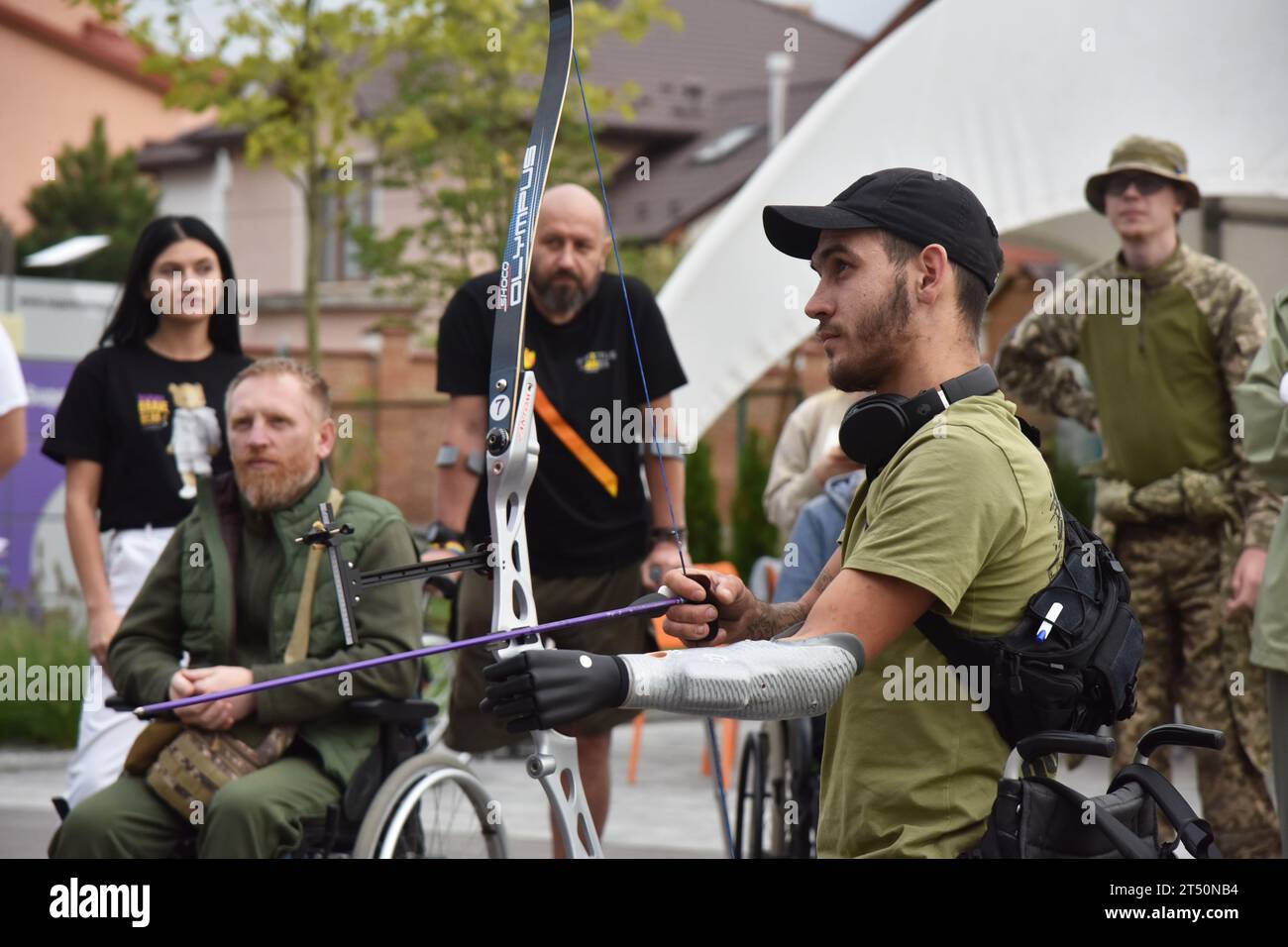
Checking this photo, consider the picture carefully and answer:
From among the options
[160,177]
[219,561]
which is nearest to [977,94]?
[219,561]

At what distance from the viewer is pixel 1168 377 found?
5527mm

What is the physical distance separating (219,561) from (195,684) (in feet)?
1.12

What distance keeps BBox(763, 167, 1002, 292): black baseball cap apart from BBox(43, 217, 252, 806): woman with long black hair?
2996 mm

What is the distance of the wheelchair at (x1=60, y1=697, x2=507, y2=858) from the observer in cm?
405

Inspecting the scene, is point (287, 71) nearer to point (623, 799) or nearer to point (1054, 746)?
point (623, 799)

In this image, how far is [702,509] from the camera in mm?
15711

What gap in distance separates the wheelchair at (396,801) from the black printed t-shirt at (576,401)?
962 mm

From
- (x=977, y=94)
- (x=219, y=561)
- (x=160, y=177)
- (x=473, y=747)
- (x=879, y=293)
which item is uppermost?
(x=160, y=177)

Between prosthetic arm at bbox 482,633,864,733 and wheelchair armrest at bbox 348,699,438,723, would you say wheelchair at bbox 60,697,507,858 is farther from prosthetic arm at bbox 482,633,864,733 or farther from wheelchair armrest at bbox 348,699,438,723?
prosthetic arm at bbox 482,633,864,733

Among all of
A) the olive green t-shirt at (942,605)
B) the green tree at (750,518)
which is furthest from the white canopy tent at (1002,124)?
the green tree at (750,518)

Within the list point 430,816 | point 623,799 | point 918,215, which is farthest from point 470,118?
point 918,215
